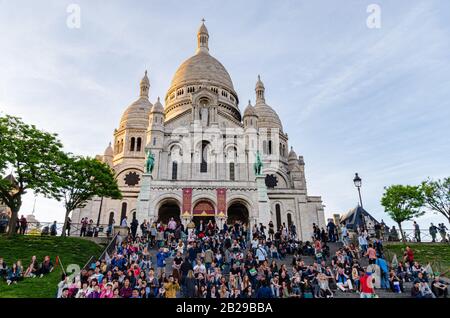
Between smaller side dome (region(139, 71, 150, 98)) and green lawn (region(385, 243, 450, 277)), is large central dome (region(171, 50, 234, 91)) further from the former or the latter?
green lawn (region(385, 243, 450, 277))

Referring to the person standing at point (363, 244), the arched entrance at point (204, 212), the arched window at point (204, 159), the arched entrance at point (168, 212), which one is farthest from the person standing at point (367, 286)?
the arched window at point (204, 159)

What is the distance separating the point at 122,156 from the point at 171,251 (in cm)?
2818

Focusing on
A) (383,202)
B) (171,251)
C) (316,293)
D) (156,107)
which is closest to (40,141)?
(171,251)

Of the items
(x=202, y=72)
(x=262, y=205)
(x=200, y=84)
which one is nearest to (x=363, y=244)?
(x=262, y=205)

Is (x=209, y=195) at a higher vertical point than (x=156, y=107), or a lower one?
lower

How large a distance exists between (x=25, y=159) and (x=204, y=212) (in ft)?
47.1

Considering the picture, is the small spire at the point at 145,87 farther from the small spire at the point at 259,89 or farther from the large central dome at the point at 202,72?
the small spire at the point at 259,89

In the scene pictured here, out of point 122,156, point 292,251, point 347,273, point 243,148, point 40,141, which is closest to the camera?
point 347,273

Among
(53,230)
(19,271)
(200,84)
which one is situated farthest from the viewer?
(200,84)

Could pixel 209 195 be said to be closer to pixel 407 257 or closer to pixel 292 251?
pixel 292 251

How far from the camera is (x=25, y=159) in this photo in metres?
23.8

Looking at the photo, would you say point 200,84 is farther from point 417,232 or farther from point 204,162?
point 417,232

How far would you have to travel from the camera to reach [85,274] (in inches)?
551

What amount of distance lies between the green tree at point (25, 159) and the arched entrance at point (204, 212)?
36.9 feet
